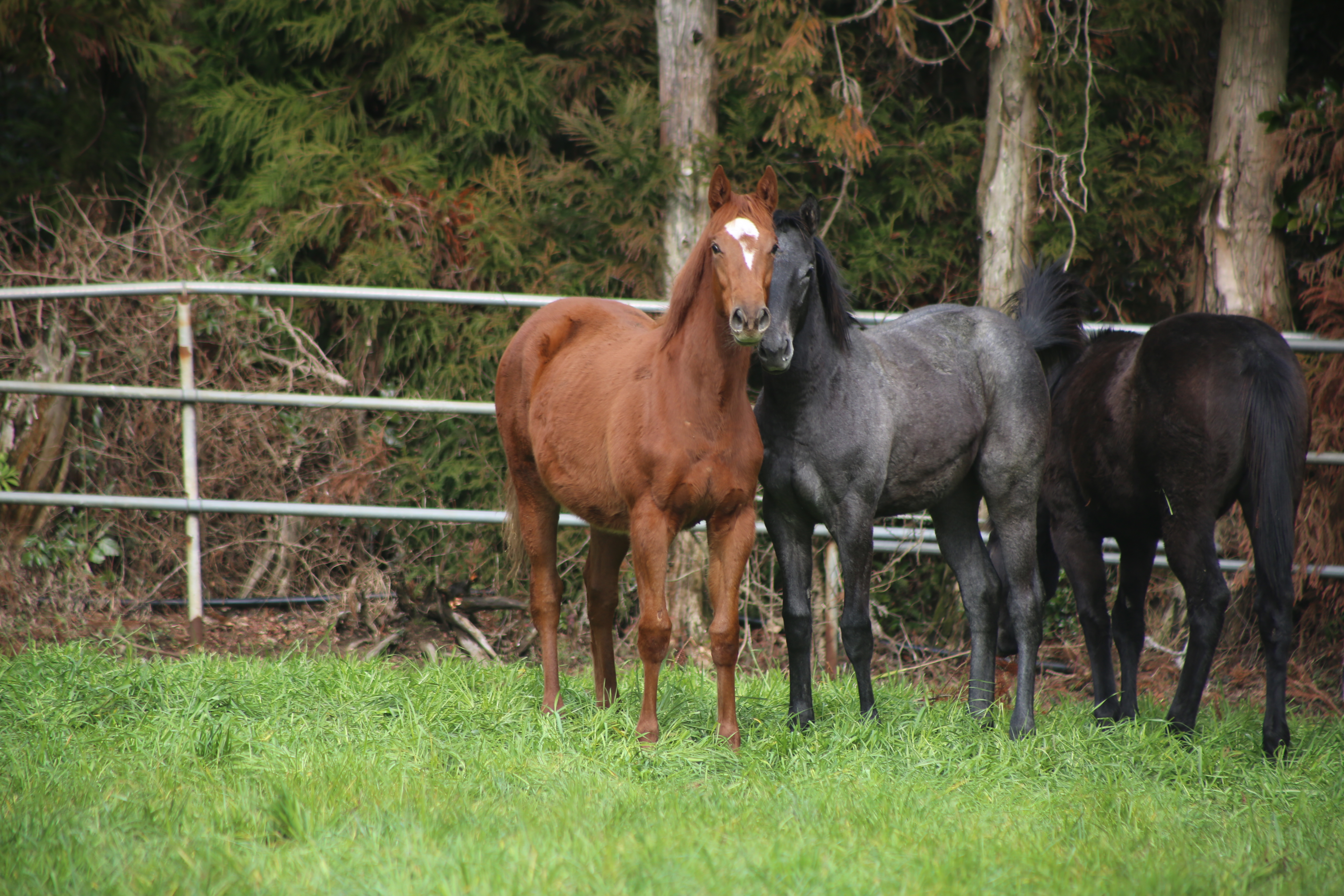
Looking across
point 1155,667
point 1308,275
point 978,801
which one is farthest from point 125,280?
point 1308,275

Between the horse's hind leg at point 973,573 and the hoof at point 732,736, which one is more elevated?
the horse's hind leg at point 973,573

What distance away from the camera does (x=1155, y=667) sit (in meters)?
5.79

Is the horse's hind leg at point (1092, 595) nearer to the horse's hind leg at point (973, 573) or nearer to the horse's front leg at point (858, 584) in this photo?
the horse's hind leg at point (973, 573)

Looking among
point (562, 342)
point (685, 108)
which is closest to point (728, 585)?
point (562, 342)

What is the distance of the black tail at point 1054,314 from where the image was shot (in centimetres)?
494

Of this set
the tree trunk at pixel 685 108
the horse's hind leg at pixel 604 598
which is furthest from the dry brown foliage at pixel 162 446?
the tree trunk at pixel 685 108

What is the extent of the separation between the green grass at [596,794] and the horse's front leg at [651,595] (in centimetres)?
12

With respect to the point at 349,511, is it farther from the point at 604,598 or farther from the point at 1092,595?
the point at 1092,595

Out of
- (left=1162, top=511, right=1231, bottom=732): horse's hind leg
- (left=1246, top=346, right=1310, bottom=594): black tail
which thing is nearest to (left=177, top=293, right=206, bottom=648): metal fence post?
(left=1162, top=511, right=1231, bottom=732): horse's hind leg

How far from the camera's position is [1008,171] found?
5.99 meters

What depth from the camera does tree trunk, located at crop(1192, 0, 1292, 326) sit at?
5867mm

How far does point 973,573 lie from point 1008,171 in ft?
8.64

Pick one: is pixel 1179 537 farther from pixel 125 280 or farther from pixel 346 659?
pixel 125 280

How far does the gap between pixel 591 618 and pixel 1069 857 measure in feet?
7.00
